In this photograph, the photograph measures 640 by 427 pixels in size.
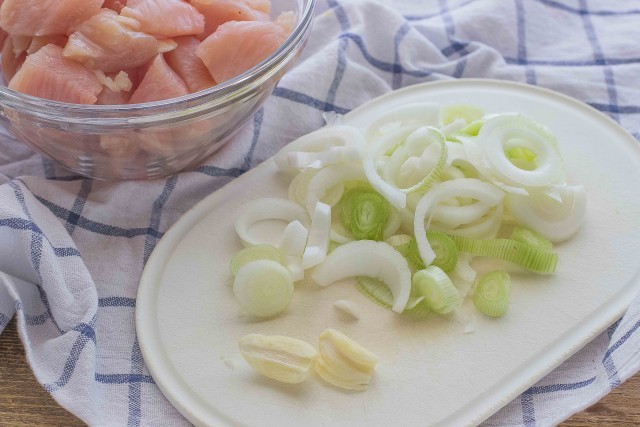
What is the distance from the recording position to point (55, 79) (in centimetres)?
170

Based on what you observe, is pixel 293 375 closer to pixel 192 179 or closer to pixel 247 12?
pixel 192 179

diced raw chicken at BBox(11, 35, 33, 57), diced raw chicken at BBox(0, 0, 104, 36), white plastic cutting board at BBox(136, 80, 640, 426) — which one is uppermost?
diced raw chicken at BBox(0, 0, 104, 36)

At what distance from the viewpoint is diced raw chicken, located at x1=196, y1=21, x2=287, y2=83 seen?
5.81ft

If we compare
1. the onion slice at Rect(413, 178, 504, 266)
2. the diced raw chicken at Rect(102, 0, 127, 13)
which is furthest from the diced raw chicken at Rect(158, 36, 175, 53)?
the onion slice at Rect(413, 178, 504, 266)

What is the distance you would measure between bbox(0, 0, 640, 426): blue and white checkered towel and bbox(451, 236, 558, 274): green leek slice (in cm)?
18

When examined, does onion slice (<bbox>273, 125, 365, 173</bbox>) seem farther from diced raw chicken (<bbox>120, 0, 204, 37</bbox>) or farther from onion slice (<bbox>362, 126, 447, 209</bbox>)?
diced raw chicken (<bbox>120, 0, 204, 37</bbox>)

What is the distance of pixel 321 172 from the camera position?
6.15 feet

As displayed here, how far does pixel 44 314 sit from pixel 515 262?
1.00 meters

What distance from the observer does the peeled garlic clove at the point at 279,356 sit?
5.04 ft

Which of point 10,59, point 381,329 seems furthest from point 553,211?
point 10,59

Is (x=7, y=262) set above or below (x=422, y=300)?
above

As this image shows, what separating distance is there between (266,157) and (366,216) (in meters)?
0.41

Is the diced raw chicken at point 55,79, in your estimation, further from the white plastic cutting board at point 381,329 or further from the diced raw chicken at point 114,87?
the white plastic cutting board at point 381,329

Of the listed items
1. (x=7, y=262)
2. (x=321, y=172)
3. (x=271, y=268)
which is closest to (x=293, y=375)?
(x=271, y=268)
